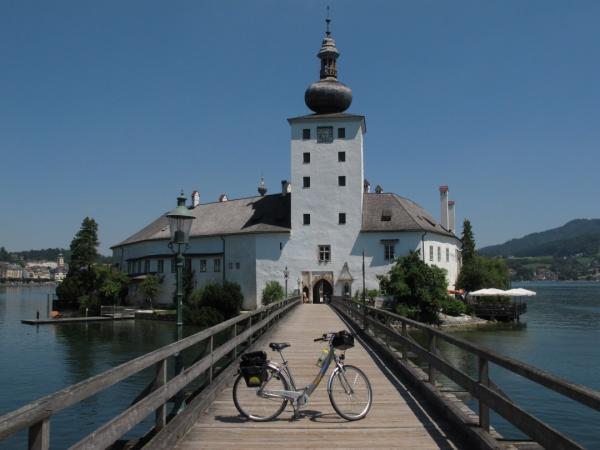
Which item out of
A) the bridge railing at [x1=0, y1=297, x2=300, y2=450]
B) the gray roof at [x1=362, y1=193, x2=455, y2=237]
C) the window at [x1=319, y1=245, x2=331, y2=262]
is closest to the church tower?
the window at [x1=319, y1=245, x2=331, y2=262]

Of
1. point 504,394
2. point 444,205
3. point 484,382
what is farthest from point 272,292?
point 504,394

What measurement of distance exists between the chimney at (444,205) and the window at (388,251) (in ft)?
52.0

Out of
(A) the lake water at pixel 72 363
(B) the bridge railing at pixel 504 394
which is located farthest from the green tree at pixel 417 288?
(B) the bridge railing at pixel 504 394

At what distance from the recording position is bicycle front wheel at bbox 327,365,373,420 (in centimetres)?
789

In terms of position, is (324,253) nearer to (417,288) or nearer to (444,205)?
(417,288)

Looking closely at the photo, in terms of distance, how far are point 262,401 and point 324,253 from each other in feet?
152

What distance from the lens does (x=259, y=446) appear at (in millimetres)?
6680

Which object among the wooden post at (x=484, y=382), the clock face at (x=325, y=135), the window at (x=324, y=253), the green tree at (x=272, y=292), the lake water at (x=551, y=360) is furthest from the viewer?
the clock face at (x=325, y=135)

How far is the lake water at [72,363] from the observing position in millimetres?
19641

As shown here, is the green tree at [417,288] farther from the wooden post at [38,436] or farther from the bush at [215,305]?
the wooden post at [38,436]

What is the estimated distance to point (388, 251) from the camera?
177 ft

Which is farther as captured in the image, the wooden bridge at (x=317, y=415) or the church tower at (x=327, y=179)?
the church tower at (x=327, y=179)

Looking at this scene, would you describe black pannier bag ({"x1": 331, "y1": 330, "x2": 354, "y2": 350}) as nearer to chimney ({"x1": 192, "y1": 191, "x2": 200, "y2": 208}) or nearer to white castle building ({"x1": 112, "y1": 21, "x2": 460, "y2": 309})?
white castle building ({"x1": 112, "y1": 21, "x2": 460, "y2": 309})

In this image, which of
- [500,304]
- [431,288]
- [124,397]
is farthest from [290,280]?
[124,397]
